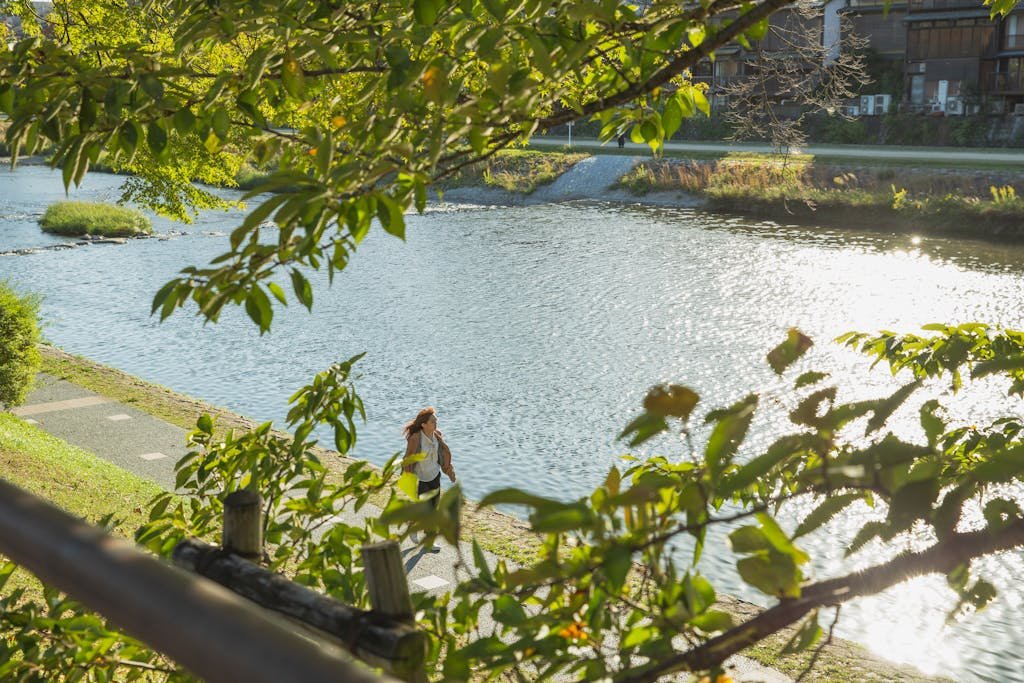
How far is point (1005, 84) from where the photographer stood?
45719mm

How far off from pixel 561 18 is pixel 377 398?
12986mm

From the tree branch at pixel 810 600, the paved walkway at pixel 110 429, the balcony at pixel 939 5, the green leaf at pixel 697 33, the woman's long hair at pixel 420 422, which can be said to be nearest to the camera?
the tree branch at pixel 810 600

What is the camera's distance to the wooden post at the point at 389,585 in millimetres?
1807

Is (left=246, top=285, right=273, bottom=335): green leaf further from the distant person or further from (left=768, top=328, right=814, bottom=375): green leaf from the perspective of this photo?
the distant person

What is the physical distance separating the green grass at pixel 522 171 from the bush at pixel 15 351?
26.7 meters

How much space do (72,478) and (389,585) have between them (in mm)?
9862

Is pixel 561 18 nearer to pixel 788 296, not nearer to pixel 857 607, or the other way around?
pixel 857 607

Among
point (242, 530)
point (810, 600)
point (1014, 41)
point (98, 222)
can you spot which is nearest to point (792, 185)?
point (1014, 41)

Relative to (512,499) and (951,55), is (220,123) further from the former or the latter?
(951,55)

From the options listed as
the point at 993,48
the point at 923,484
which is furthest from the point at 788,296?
the point at 993,48

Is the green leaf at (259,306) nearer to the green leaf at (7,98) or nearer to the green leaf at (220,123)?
the green leaf at (220,123)

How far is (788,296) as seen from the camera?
22188mm

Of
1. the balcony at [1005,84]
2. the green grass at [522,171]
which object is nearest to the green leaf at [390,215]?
the green grass at [522,171]

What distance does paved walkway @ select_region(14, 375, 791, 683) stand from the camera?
12.1 meters
